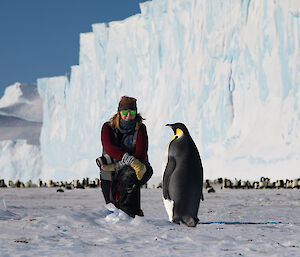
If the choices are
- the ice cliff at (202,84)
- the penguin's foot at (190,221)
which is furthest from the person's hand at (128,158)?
the ice cliff at (202,84)

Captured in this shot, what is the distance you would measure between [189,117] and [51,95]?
1215 centimetres

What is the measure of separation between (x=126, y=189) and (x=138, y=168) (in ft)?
0.75

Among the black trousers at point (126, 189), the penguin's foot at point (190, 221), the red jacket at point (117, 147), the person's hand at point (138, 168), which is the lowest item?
the penguin's foot at point (190, 221)

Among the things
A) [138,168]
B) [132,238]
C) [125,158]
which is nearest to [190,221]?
[138,168]

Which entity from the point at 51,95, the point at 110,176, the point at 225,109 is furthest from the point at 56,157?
the point at 110,176

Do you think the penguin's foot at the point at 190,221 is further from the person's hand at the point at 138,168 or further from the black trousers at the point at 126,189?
the person's hand at the point at 138,168

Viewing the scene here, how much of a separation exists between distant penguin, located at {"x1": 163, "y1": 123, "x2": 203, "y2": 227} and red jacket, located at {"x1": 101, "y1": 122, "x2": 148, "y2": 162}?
1.19ft

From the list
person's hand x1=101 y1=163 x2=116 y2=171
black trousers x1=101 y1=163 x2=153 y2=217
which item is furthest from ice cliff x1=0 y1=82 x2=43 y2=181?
person's hand x1=101 y1=163 x2=116 y2=171

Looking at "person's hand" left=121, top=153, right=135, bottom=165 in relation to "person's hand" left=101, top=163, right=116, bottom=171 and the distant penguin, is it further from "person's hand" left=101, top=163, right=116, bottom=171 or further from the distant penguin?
the distant penguin

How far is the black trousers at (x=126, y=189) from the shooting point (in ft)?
12.5

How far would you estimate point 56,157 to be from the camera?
93.8 feet

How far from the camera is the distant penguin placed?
4023 millimetres

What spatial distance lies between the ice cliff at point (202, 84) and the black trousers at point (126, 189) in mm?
13770

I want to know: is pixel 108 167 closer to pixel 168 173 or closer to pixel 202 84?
pixel 168 173
